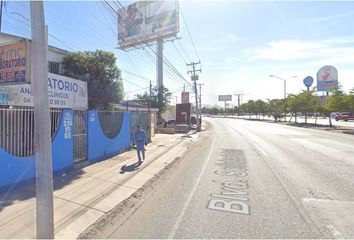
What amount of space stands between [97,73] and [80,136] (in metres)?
7.43

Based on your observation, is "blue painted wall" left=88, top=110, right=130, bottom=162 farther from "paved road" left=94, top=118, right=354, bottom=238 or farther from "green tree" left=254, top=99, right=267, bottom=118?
"green tree" left=254, top=99, right=267, bottom=118

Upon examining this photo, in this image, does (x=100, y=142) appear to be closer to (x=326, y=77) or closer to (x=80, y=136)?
(x=80, y=136)

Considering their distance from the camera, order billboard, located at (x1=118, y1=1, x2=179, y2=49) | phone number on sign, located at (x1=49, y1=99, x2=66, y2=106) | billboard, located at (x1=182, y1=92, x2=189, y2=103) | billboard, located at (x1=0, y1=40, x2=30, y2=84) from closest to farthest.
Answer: billboard, located at (x1=0, y1=40, x2=30, y2=84)
phone number on sign, located at (x1=49, y1=99, x2=66, y2=106)
billboard, located at (x1=118, y1=1, x2=179, y2=49)
billboard, located at (x1=182, y1=92, x2=189, y2=103)

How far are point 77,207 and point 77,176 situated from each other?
3.22 metres

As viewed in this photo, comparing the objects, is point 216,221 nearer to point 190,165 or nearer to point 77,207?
point 77,207

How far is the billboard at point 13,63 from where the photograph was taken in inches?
246

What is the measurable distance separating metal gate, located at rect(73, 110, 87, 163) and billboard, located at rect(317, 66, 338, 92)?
6805 centimetres

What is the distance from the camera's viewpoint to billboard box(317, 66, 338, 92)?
70.2 metres

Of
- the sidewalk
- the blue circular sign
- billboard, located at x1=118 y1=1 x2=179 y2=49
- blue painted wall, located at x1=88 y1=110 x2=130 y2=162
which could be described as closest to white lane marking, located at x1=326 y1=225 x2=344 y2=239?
the sidewalk

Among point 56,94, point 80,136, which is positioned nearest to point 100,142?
point 80,136

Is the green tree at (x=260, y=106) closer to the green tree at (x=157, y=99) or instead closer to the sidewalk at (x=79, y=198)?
the green tree at (x=157, y=99)

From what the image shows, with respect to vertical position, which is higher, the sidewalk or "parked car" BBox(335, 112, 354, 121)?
"parked car" BBox(335, 112, 354, 121)

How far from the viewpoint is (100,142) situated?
514 inches

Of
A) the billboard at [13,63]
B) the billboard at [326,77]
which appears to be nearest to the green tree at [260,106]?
the billboard at [326,77]
